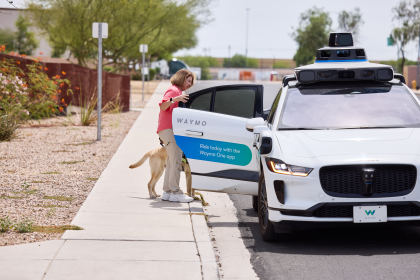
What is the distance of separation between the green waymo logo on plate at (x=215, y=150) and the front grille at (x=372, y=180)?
1856mm

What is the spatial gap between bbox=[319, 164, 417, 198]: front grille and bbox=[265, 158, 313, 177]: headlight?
0.51 feet

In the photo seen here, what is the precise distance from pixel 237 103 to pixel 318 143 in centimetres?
243

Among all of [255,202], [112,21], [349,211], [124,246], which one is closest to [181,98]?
[255,202]

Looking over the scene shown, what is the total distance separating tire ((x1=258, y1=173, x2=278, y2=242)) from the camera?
8.55 metres

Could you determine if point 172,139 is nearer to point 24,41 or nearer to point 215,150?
point 215,150

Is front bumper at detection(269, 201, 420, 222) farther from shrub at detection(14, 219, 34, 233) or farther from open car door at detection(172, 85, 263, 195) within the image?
shrub at detection(14, 219, 34, 233)

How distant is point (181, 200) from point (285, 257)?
3234mm

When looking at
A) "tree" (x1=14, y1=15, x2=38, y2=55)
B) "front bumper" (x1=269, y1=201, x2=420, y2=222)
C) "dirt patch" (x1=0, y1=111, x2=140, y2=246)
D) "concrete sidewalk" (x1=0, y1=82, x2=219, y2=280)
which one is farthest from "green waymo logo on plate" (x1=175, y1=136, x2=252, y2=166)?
"tree" (x1=14, y1=15, x2=38, y2=55)

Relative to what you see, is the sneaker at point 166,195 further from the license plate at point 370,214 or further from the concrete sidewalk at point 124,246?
the license plate at point 370,214

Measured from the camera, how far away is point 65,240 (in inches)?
323

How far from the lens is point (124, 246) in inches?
317

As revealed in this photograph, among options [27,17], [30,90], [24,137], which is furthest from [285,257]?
[27,17]

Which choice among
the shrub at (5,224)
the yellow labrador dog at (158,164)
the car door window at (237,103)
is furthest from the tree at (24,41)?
the shrub at (5,224)

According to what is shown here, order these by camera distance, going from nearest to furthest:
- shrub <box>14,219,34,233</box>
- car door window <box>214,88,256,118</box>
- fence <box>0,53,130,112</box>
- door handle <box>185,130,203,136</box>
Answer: shrub <box>14,219,34,233</box> → door handle <box>185,130,203,136</box> → car door window <box>214,88,256,118</box> → fence <box>0,53,130,112</box>
